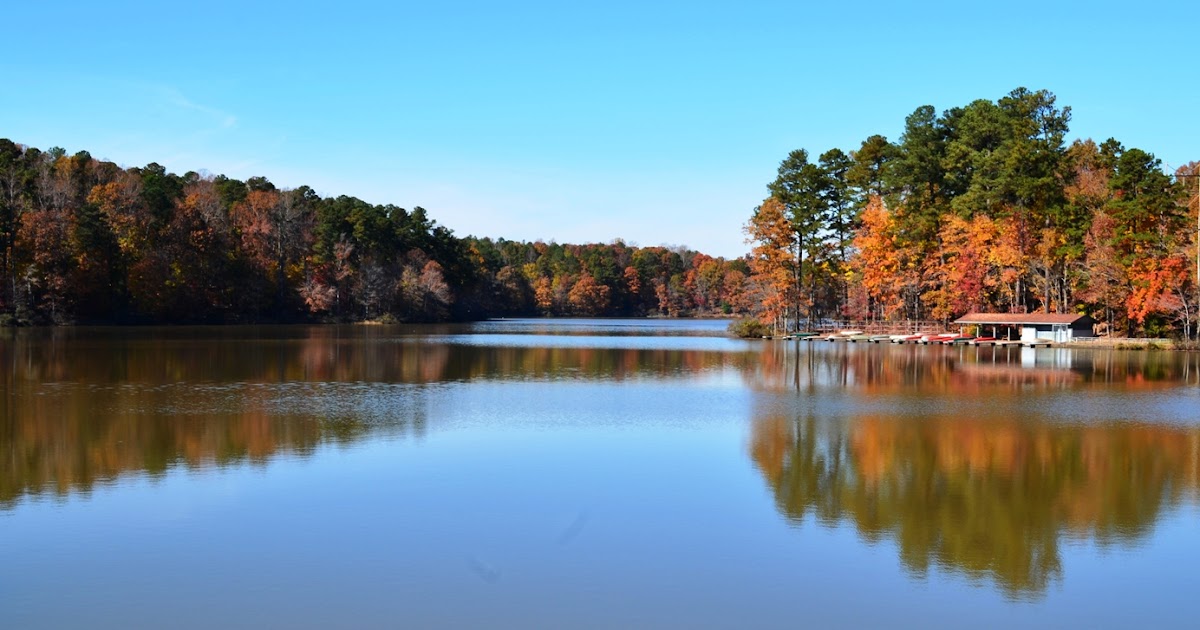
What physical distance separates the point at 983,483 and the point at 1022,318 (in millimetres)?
41052

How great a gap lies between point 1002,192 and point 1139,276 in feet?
27.4

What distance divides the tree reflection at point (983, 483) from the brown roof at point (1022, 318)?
32.5 m

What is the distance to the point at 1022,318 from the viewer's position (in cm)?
5225

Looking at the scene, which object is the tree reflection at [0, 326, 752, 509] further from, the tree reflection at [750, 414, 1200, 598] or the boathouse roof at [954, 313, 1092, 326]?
the boathouse roof at [954, 313, 1092, 326]

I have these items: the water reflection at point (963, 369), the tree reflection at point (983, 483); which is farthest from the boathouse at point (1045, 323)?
the tree reflection at point (983, 483)

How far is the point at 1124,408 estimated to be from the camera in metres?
23.6

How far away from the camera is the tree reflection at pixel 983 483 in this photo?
1138 centimetres

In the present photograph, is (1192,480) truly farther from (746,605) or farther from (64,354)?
(64,354)

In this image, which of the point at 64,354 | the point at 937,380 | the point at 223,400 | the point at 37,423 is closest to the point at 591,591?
the point at 37,423

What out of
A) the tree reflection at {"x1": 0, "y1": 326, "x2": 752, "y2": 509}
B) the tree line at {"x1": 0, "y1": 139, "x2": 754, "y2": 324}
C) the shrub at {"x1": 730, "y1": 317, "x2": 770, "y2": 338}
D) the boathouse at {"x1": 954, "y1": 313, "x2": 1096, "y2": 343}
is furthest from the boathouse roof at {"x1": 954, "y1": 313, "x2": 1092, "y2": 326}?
the tree line at {"x1": 0, "y1": 139, "x2": 754, "y2": 324}

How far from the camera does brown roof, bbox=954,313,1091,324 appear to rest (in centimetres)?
5094

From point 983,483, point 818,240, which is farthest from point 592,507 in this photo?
point 818,240

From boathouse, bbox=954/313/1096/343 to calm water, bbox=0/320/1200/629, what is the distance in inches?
979

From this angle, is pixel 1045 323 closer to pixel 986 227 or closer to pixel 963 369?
pixel 986 227
